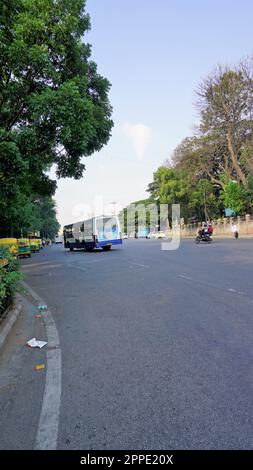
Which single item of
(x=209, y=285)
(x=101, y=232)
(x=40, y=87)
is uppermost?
(x=40, y=87)

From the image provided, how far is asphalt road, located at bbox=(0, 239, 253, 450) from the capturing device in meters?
2.54

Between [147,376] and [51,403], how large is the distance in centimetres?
103

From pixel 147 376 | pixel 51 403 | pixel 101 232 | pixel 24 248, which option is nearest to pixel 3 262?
pixel 51 403

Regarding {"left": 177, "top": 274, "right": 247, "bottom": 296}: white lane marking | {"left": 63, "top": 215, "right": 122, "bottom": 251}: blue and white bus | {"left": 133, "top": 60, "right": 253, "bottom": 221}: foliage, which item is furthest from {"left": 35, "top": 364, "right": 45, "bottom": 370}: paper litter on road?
{"left": 133, "top": 60, "right": 253, "bottom": 221}: foliage

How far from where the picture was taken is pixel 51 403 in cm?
307

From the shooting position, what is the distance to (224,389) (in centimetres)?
314

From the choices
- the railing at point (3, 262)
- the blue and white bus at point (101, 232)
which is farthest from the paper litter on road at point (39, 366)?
the blue and white bus at point (101, 232)

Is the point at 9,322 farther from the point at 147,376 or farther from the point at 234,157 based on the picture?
the point at 234,157

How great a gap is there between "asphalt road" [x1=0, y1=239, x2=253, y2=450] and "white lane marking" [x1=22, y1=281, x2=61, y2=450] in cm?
5

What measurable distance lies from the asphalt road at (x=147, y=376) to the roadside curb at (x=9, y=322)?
0.51ft

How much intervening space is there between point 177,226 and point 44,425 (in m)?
71.8

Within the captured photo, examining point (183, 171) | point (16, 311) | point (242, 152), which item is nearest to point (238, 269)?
point (16, 311)

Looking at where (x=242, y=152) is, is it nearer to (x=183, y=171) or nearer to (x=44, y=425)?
(x=183, y=171)
